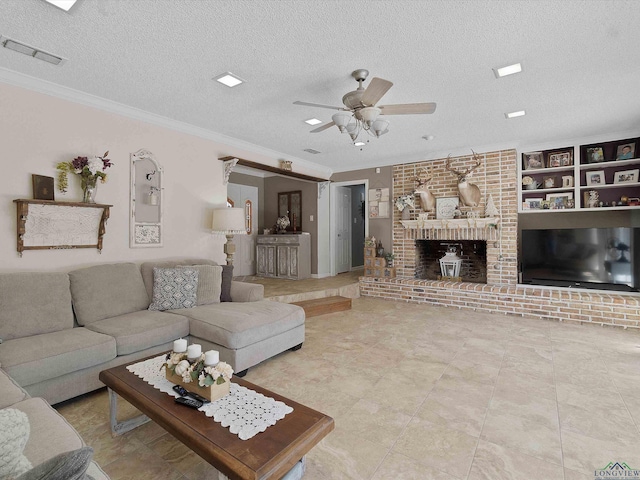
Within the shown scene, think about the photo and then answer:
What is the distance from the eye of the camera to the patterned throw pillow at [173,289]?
10.5ft

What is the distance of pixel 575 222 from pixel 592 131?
1335mm

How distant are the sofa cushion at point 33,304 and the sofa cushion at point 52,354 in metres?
0.11

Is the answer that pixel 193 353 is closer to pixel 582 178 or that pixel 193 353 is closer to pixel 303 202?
pixel 303 202

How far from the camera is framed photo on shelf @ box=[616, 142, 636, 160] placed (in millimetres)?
4469

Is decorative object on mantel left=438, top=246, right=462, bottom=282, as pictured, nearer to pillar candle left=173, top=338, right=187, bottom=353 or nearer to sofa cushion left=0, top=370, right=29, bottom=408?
pillar candle left=173, top=338, right=187, bottom=353

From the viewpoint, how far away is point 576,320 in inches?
171

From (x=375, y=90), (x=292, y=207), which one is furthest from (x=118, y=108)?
(x=292, y=207)

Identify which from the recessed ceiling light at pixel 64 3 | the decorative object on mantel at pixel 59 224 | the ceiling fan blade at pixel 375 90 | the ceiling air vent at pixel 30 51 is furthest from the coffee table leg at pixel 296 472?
the ceiling air vent at pixel 30 51

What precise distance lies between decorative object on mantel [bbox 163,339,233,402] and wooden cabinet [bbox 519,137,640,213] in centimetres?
521

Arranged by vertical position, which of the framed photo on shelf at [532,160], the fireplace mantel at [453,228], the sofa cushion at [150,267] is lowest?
the sofa cushion at [150,267]

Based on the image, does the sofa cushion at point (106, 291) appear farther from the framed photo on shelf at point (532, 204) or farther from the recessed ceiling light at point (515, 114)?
the framed photo on shelf at point (532, 204)

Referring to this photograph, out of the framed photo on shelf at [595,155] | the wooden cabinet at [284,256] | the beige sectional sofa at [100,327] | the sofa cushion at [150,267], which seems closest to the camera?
the beige sectional sofa at [100,327]

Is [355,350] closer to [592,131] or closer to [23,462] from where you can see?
[23,462]

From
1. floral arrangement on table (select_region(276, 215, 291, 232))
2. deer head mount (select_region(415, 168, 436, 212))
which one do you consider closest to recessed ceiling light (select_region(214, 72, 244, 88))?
deer head mount (select_region(415, 168, 436, 212))
